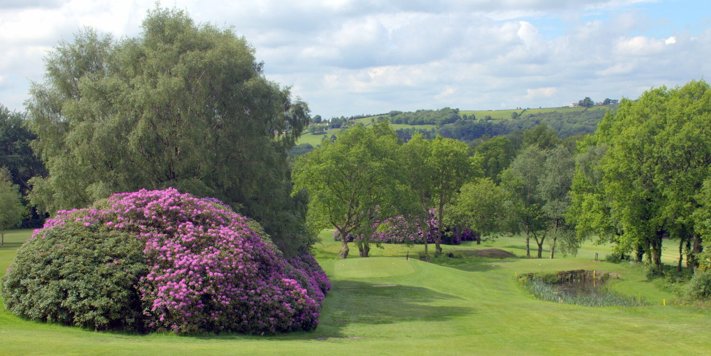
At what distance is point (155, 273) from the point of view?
2153 centimetres

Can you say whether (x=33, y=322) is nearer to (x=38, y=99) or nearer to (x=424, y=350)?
(x=424, y=350)

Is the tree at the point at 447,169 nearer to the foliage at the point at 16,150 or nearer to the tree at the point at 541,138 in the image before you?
the tree at the point at 541,138

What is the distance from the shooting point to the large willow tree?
2934cm

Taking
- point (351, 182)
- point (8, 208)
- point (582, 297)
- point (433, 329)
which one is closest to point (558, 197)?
point (351, 182)

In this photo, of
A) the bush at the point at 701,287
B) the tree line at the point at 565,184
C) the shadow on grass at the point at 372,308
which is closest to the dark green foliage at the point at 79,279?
the shadow on grass at the point at 372,308

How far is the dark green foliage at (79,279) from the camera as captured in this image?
20.2 metres

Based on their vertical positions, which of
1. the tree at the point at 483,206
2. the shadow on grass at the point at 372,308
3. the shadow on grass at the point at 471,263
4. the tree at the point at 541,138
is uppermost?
the tree at the point at 541,138

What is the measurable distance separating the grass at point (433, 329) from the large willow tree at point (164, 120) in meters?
7.35

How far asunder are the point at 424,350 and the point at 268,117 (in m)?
16.8

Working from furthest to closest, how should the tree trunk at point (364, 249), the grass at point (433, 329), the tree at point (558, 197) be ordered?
1. the tree at point (558, 197)
2. the tree trunk at point (364, 249)
3. the grass at point (433, 329)

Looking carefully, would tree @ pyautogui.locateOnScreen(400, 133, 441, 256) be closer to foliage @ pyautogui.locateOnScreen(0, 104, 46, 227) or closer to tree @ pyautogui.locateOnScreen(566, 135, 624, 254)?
tree @ pyautogui.locateOnScreen(566, 135, 624, 254)

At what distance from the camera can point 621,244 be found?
49.1 m

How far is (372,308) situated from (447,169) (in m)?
44.4

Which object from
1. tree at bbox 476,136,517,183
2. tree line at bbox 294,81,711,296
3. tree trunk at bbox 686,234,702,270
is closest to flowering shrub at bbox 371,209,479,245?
tree line at bbox 294,81,711,296
